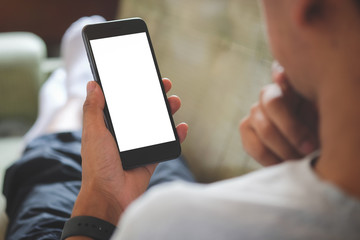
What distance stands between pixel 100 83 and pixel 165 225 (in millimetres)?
386

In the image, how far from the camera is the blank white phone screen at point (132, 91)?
718 millimetres

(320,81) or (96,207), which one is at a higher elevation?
(320,81)

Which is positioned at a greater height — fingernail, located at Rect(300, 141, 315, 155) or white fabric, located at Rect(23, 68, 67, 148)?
fingernail, located at Rect(300, 141, 315, 155)

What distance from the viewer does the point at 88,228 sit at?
0.63 metres

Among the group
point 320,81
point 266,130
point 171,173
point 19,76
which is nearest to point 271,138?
point 266,130

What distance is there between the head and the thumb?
1.11ft

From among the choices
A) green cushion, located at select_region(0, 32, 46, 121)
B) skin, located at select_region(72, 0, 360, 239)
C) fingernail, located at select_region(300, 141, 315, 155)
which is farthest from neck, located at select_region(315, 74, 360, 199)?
green cushion, located at select_region(0, 32, 46, 121)

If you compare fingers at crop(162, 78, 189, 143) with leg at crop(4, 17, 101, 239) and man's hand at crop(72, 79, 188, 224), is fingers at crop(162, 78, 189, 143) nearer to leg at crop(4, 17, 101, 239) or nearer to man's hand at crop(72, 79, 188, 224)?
man's hand at crop(72, 79, 188, 224)

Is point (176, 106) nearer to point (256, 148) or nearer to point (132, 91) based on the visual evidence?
point (132, 91)

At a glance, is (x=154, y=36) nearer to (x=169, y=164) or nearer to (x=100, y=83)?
(x=169, y=164)

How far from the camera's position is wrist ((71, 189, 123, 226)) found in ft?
2.18

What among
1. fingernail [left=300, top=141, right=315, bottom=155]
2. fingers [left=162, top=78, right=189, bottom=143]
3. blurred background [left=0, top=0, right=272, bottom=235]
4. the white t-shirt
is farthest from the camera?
blurred background [left=0, top=0, right=272, bottom=235]

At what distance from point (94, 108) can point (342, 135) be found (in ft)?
1.36

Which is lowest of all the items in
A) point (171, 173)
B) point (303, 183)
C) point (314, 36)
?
point (171, 173)
